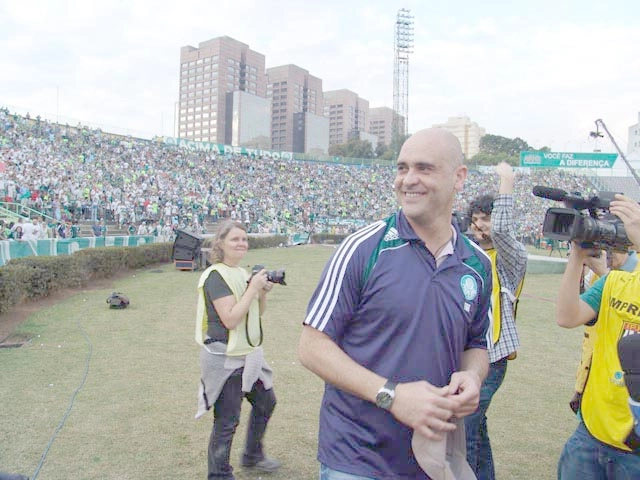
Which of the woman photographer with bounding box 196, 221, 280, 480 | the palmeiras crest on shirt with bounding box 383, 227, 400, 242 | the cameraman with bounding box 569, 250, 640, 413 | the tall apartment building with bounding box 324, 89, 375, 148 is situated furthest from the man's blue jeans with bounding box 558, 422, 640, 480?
the tall apartment building with bounding box 324, 89, 375, 148

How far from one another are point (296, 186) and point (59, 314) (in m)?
39.6

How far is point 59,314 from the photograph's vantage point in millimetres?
10641

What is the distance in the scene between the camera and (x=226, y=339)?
12.7 ft

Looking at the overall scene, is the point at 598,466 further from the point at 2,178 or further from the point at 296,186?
the point at 296,186

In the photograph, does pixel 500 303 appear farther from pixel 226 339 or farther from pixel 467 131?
pixel 467 131

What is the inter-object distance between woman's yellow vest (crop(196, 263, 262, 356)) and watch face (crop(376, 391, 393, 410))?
84.7 inches

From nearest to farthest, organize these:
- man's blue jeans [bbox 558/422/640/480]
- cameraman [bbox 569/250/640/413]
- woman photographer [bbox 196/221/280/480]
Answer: man's blue jeans [bbox 558/422/640/480] < cameraman [bbox 569/250/640/413] < woman photographer [bbox 196/221/280/480]

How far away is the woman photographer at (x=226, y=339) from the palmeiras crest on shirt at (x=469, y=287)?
1937 mm

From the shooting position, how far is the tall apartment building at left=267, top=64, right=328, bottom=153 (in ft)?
390

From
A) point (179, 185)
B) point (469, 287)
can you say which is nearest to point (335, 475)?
point (469, 287)

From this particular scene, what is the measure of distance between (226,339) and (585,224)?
2490mm

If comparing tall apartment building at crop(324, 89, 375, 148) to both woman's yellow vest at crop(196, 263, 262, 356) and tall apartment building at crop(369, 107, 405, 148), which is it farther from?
woman's yellow vest at crop(196, 263, 262, 356)

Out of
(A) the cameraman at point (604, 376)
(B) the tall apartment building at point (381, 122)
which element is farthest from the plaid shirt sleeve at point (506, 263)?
(B) the tall apartment building at point (381, 122)

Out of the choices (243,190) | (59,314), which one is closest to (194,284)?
(59,314)
